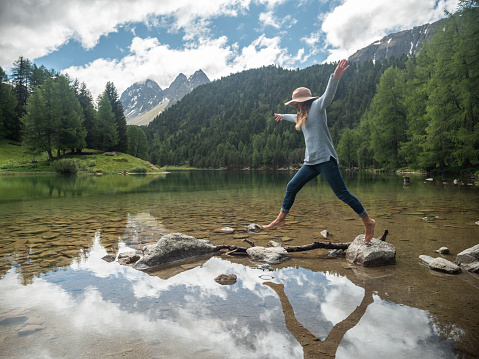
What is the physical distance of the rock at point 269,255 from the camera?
5.27m

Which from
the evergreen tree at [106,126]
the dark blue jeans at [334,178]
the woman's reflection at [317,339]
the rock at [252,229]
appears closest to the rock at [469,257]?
the dark blue jeans at [334,178]

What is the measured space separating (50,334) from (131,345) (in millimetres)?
877

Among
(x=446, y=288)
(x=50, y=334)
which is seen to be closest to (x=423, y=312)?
(x=446, y=288)

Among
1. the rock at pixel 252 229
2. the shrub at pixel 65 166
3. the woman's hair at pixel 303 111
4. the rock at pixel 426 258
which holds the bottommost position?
the rock at pixel 252 229

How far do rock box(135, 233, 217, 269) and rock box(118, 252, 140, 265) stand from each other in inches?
7.2

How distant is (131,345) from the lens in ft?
8.42

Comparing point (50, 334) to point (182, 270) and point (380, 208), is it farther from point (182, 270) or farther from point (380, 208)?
point (380, 208)

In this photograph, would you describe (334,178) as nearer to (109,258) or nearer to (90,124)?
(109,258)

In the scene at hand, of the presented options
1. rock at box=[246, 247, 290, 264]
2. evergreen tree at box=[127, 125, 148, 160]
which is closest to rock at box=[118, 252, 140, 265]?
rock at box=[246, 247, 290, 264]

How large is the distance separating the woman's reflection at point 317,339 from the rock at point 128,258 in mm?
3089

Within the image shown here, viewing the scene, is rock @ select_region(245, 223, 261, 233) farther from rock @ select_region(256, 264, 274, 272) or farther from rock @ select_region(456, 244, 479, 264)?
rock @ select_region(456, 244, 479, 264)

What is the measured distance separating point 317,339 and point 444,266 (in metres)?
3.28

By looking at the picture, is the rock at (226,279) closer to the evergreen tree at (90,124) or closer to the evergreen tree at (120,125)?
the evergreen tree at (90,124)

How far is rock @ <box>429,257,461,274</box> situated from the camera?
4477 millimetres
